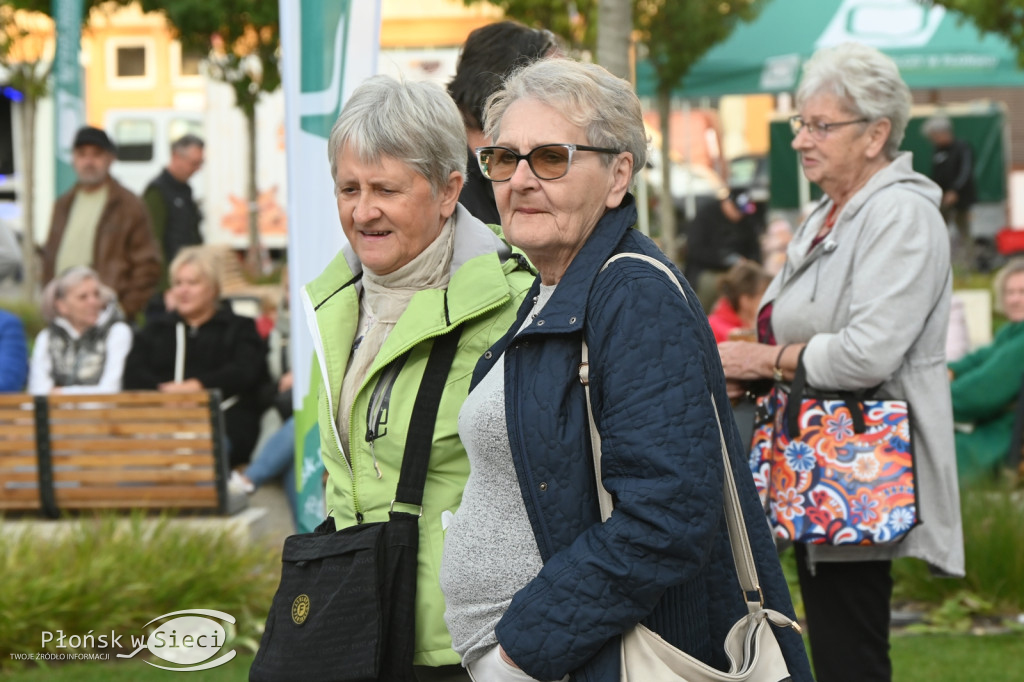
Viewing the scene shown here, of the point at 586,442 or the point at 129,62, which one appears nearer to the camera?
the point at 586,442

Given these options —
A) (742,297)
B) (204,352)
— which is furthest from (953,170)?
(204,352)

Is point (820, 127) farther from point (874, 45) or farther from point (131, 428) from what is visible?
point (874, 45)

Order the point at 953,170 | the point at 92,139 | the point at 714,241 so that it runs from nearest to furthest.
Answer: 1. the point at 92,139
2. the point at 714,241
3. the point at 953,170

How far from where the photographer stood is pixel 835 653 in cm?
375

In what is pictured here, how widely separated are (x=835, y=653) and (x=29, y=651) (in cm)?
338

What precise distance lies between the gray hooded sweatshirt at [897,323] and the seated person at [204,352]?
15.8ft

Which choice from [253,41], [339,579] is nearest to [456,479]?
[339,579]

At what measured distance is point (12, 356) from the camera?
313 inches

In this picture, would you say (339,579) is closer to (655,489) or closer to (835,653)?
(655,489)

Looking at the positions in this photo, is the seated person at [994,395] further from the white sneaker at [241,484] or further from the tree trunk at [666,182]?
the tree trunk at [666,182]

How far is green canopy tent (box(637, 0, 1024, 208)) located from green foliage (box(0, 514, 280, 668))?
36.6 feet

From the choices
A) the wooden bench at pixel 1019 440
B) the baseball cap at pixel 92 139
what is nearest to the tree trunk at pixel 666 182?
the baseball cap at pixel 92 139

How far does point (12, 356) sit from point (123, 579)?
2.84m

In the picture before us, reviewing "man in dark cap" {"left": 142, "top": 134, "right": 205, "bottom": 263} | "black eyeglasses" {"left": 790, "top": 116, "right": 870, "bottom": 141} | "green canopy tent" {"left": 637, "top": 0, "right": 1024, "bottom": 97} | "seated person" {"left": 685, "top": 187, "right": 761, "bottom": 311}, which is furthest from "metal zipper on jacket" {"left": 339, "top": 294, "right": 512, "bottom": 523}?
"green canopy tent" {"left": 637, "top": 0, "right": 1024, "bottom": 97}
